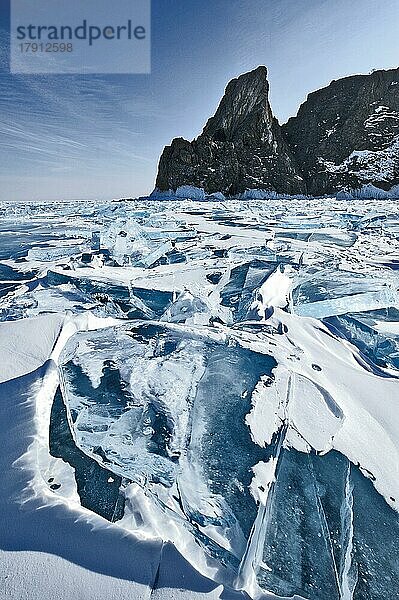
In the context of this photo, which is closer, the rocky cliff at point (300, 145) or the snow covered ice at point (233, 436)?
the snow covered ice at point (233, 436)

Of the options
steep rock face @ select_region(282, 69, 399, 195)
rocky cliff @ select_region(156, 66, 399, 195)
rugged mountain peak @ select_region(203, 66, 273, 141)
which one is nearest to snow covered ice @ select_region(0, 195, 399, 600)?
→ rocky cliff @ select_region(156, 66, 399, 195)

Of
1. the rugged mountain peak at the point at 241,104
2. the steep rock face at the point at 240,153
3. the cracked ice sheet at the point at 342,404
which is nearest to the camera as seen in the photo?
the cracked ice sheet at the point at 342,404

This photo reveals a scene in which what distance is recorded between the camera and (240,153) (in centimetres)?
3931

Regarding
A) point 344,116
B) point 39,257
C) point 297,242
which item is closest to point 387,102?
point 344,116

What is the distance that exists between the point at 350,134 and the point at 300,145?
6306mm

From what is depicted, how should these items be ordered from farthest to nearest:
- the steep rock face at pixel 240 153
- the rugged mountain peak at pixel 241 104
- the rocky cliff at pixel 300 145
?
the rugged mountain peak at pixel 241 104 < the steep rock face at pixel 240 153 < the rocky cliff at pixel 300 145

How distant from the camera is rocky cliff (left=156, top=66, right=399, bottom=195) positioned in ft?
125

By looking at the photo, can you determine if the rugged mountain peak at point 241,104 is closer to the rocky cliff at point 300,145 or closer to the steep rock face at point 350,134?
the rocky cliff at point 300,145

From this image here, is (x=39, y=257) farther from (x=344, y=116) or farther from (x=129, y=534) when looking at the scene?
(x=344, y=116)

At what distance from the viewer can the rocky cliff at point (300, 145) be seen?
38.2 meters

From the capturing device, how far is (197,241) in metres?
4.95

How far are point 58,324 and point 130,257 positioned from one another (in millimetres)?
2124

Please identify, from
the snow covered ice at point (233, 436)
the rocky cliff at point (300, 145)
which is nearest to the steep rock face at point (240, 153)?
the rocky cliff at point (300, 145)

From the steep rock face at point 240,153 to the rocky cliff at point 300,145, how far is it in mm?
116
